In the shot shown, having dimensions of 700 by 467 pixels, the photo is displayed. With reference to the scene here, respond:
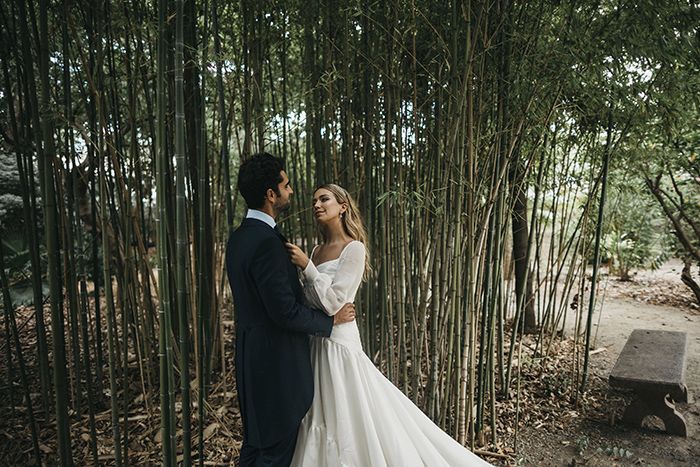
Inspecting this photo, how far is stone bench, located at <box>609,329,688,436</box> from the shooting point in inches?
106

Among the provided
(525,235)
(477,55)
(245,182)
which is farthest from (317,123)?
(525,235)

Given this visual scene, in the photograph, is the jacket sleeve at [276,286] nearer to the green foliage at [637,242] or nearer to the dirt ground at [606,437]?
the dirt ground at [606,437]

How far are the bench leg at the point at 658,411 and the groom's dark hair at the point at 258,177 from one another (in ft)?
7.97

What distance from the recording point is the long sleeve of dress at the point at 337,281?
156cm

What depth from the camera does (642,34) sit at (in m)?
2.13

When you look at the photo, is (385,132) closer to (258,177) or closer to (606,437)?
(258,177)

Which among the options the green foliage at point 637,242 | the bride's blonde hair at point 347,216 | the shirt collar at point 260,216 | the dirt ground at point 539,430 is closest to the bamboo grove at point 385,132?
the dirt ground at point 539,430

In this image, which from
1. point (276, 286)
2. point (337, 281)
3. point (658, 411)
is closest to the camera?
point (276, 286)

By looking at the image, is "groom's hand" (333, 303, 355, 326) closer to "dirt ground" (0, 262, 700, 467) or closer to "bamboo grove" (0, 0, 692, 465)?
"bamboo grove" (0, 0, 692, 465)

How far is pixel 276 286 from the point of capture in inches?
54.6

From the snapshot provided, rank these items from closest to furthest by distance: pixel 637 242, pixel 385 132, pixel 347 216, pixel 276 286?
1. pixel 276 286
2. pixel 347 216
3. pixel 385 132
4. pixel 637 242

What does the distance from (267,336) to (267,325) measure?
31 mm

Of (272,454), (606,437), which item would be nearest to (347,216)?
(272,454)

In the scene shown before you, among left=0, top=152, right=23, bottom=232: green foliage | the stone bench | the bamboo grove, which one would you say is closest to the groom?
the bamboo grove
